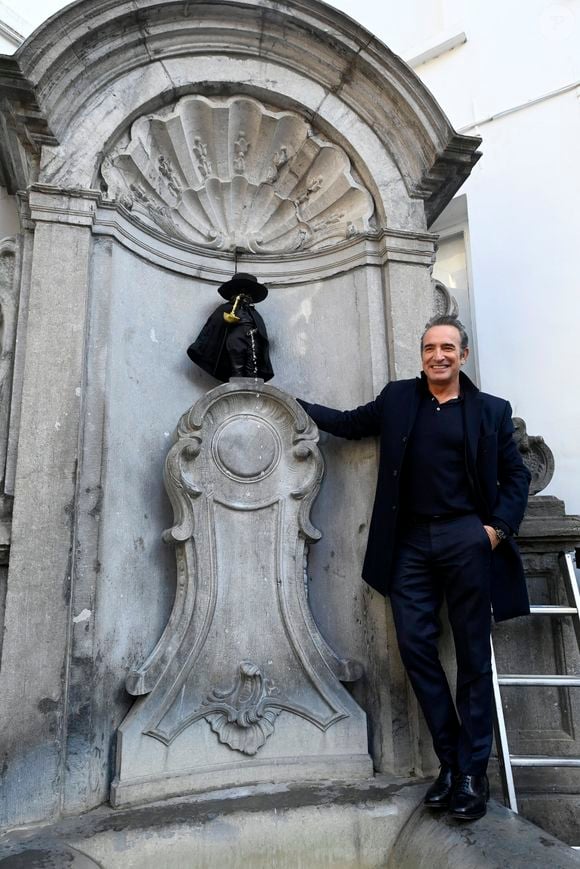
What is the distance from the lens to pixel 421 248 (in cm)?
356

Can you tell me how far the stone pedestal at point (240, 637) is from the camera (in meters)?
2.85

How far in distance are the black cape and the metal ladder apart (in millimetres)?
1676

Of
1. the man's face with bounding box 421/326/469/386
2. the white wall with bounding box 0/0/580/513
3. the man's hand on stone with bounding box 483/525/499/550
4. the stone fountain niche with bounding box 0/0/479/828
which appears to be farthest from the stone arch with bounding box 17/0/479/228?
the white wall with bounding box 0/0/580/513

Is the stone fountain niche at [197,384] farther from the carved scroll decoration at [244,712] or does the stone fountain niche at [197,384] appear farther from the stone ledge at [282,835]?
the stone ledge at [282,835]

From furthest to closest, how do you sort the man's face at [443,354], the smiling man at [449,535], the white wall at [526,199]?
the white wall at [526,199]
the man's face at [443,354]
the smiling man at [449,535]

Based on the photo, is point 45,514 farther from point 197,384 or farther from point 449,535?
point 449,535

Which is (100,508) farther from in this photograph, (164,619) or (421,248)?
(421,248)

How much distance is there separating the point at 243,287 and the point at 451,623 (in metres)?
1.83

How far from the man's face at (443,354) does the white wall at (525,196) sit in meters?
2.48

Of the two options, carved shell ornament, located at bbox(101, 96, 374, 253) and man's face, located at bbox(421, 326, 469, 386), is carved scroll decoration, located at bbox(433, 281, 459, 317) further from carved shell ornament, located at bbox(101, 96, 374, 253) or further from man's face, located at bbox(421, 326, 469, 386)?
man's face, located at bbox(421, 326, 469, 386)

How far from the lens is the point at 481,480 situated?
108 inches

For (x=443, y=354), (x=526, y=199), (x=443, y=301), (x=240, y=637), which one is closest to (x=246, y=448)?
(x=240, y=637)

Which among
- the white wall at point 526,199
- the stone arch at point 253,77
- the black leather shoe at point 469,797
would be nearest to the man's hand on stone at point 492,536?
the black leather shoe at point 469,797

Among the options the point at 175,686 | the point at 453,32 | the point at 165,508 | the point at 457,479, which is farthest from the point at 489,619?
the point at 453,32
